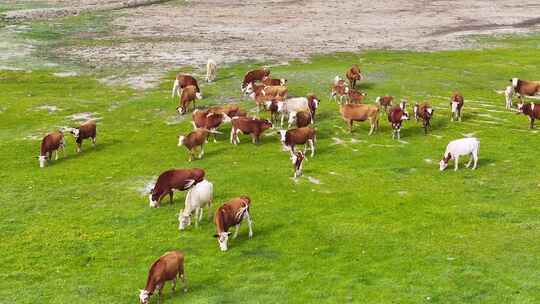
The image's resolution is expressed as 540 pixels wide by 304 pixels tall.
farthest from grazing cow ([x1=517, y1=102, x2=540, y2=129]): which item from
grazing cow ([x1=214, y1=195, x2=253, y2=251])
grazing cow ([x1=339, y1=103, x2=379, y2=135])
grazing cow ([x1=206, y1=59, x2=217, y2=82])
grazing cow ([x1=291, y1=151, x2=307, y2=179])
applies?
grazing cow ([x1=206, y1=59, x2=217, y2=82])

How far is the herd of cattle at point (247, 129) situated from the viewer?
22.7 meters

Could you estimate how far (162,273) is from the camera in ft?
62.1

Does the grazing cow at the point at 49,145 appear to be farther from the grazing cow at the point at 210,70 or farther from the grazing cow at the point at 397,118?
the grazing cow at the point at 210,70

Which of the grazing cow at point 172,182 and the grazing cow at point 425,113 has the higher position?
the grazing cow at point 425,113

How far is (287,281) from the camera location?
64.8 ft

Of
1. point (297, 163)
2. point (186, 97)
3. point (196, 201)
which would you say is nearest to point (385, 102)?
point (186, 97)

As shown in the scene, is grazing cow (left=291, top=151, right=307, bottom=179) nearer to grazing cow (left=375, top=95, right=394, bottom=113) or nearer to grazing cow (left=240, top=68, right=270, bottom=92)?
grazing cow (left=375, top=95, right=394, bottom=113)

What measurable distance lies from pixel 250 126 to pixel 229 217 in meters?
13.0

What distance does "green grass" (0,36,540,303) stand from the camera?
19516 mm

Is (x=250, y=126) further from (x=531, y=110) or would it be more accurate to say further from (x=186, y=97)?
(x=531, y=110)

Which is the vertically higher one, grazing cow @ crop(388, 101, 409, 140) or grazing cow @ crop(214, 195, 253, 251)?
grazing cow @ crop(388, 101, 409, 140)

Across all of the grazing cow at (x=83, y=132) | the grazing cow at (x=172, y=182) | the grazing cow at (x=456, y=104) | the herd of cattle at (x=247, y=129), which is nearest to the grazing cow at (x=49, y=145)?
the herd of cattle at (x=247, y=129)

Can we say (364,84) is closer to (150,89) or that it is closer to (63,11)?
(150,89)

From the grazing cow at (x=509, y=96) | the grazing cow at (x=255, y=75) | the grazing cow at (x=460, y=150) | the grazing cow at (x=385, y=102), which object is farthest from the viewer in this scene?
the grazing cow at (x=255, y=75)
